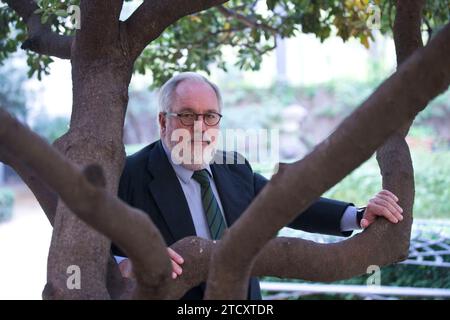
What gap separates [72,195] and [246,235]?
0.47 meters

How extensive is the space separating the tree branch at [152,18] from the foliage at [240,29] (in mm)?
1689

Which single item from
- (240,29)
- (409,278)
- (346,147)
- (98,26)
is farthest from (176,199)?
(409,278)

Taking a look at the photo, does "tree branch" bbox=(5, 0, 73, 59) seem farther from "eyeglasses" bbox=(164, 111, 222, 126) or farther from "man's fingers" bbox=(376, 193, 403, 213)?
"man's fingers" bbox=(376, 193, 403, 213)

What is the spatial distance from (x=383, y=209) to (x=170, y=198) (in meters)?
0.89

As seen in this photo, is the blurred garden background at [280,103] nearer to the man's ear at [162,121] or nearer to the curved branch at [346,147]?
the man's ear at [162,121]

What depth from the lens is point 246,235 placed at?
185 centimetres

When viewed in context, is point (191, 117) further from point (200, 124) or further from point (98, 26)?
point (98, 26)

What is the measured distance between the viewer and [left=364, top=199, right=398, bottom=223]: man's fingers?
272cm

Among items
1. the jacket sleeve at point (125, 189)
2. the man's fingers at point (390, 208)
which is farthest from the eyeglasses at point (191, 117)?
the man's fingers at point (390, 208)

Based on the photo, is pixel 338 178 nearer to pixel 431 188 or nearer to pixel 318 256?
pixel 318 256

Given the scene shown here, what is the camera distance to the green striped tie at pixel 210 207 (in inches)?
118

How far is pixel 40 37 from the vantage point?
3.15 meters

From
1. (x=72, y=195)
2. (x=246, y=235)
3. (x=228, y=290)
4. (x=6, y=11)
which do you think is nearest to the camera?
(x=72, y=195)
